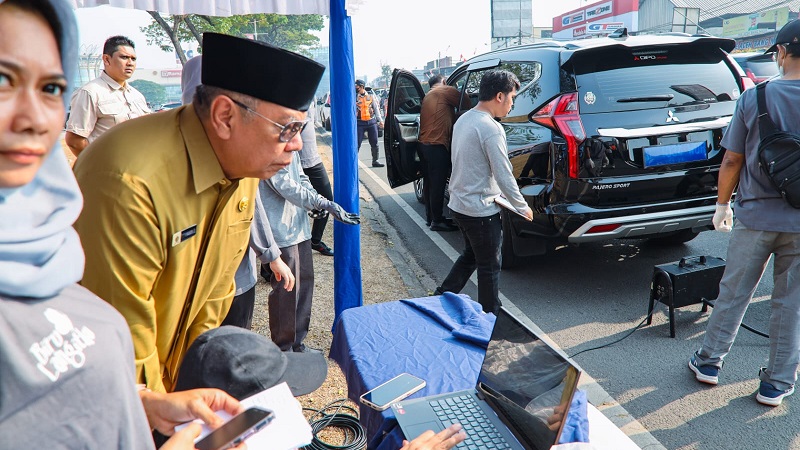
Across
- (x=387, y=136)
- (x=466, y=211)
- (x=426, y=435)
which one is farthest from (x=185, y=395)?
(x=387, y=136)

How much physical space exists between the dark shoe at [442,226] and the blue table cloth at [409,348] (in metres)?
4.14

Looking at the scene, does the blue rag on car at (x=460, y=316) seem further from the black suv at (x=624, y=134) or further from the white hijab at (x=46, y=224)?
the black suv at (x=624, y=134)

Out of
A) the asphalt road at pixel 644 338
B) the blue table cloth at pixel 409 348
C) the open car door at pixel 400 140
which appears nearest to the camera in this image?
the blue table cloth at pixel 409 348

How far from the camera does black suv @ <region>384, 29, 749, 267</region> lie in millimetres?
4219

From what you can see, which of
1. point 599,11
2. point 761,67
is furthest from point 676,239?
point 599,11

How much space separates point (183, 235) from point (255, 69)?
20.7 inches

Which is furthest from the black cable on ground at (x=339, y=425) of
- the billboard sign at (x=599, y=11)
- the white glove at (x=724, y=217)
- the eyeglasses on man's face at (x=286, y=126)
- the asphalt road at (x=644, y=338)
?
the billboard sign at (x=599, y=11)

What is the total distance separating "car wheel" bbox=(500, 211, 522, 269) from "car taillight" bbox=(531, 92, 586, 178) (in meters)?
0.99

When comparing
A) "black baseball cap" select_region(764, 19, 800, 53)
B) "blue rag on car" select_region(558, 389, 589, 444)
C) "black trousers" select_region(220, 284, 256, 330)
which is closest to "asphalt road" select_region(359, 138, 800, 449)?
"blue rag on car" select_region(558, 389, 589, 444)

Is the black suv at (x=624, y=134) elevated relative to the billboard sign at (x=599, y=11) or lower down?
lower down

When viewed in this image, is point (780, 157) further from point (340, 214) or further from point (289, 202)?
point (289, 202)

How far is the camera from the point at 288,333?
3.67 metres

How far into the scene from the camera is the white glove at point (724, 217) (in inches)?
139

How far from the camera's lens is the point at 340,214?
357 cm
